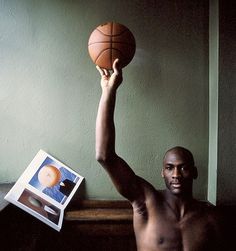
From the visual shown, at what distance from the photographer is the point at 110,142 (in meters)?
1.86

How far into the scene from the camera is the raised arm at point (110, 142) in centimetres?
186

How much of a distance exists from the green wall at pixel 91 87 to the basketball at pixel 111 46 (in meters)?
0.50

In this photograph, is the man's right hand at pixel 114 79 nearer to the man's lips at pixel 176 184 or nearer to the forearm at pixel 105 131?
the forearm at pixel 105 131

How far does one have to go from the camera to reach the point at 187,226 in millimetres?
2014

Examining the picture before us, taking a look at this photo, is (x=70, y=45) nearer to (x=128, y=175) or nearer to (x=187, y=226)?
(x=128, y=175)

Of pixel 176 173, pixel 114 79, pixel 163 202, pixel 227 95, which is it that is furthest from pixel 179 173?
pixel 227 95

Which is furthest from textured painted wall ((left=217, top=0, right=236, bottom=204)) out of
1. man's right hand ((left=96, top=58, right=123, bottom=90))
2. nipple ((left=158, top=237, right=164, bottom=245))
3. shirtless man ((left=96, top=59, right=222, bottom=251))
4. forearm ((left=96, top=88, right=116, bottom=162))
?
A: forearm ((left=96, top=88, right=116, bottom=162))

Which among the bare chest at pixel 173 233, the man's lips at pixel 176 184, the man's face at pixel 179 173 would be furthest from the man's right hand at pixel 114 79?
the bare chest at pixel 173 233

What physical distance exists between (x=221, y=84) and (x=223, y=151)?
51 centimetres

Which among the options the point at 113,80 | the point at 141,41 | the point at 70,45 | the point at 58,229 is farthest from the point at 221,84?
the point at 58,229

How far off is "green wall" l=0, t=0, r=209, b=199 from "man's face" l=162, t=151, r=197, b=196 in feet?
1.96

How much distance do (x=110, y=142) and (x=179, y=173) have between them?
49 centimetres

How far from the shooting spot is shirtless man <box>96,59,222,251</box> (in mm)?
1897

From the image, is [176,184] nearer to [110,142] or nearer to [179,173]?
[179,173]
